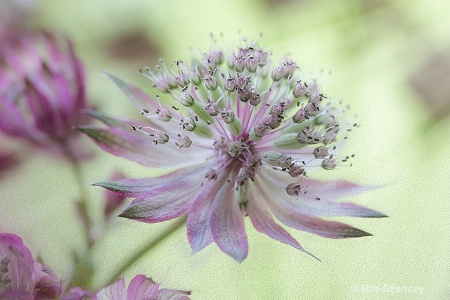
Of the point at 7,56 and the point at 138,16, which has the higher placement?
the point at 138,16

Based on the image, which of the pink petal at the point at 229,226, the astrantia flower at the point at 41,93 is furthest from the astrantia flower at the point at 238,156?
the astrantia flower at the point at 41,93

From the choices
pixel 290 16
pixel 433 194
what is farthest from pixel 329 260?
pixel 290 16

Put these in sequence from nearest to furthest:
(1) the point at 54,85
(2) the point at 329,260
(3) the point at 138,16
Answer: (2) the point at 329,260 < (1) the point at 54,85 < (3) the point at 138,16

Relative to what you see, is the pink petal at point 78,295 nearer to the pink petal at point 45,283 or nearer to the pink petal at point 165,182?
the pink petal at point 45,283

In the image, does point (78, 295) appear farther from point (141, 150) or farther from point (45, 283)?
point (141, 150)

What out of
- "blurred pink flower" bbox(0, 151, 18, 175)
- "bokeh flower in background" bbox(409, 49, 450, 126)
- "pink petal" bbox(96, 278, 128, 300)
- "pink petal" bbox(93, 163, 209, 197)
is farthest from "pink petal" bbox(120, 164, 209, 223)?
"bokeh flower in background" bbox(409, 49, 450, 126)

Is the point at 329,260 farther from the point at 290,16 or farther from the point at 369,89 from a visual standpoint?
the point at 290,16
